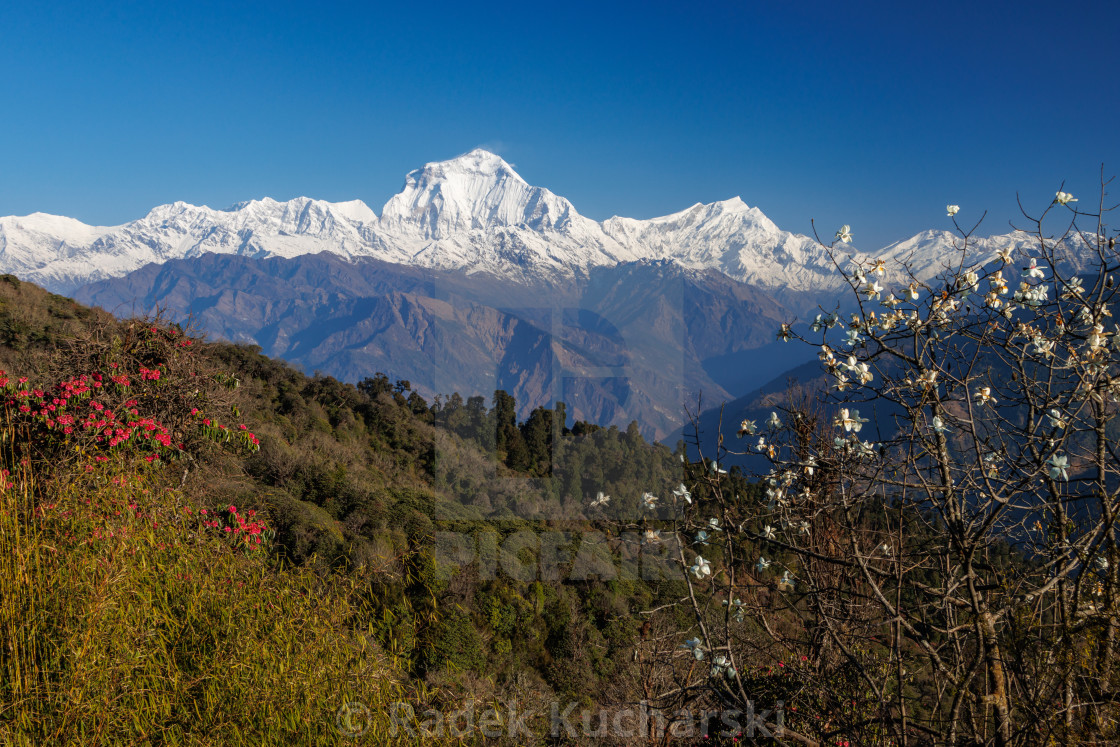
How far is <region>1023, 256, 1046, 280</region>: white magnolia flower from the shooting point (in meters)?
3.12

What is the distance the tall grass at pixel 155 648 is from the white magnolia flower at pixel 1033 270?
162 inches

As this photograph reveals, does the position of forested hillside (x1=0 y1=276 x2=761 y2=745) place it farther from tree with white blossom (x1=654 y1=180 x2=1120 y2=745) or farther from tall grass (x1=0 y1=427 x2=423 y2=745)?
tree with white blossom (x1=654 y1=180 x2=1120 y2=745)

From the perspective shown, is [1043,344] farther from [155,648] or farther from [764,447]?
[155,648]

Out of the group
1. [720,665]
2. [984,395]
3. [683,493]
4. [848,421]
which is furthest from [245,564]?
[984,395]

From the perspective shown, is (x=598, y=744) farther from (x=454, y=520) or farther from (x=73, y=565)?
(x=73, y=565)

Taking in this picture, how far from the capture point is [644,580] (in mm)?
15633

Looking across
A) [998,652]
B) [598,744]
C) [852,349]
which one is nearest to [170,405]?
[598,744]

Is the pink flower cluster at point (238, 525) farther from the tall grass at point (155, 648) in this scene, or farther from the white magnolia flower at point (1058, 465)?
the white magnolia flower at point (1058, 465)

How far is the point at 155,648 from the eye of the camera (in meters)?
2.95

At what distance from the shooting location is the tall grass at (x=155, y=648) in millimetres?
2539

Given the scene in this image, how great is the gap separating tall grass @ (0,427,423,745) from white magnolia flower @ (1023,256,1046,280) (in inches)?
162

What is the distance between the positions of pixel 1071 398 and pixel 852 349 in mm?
970

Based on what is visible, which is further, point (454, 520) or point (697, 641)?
point (454, 520)

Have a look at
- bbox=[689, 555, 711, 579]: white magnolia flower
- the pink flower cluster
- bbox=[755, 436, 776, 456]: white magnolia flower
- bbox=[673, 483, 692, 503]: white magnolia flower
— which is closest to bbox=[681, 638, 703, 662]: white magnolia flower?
bbox=[689, 555, 711, 579]: white magnolia flower
